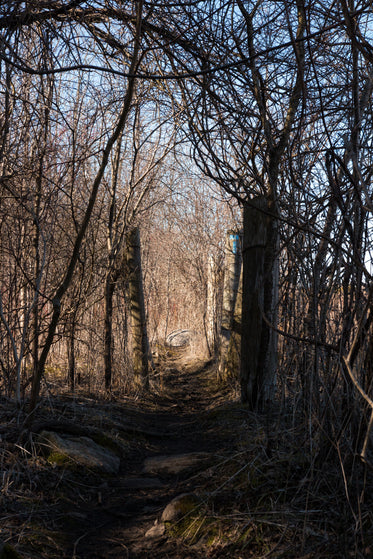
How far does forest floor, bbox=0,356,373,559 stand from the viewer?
2.50 metres

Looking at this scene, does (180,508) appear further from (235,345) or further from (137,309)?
(137,309)

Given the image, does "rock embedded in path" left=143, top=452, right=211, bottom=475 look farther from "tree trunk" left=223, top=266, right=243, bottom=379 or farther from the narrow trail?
"tree trunk" left=223, top=266, right=243, bottom=379

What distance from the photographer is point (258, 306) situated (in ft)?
16.2

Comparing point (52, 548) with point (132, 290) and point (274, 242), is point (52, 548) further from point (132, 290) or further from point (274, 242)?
point (132, 290)

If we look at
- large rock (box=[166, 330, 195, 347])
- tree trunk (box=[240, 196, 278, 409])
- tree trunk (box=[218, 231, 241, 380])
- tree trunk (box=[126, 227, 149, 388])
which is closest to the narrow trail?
tree trunk (box=[240, 196, 278, 409])

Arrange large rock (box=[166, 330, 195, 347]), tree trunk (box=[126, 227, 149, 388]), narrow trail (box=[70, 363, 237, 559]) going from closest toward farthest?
narrow trail (box=[70, 363, 237, 559]), tree trunk (box=[126, 227, 149, 388]), large rock (box=[166, 330, 195, 347])

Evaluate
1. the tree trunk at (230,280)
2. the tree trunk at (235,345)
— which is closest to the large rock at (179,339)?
the tree trunk at (230,280)

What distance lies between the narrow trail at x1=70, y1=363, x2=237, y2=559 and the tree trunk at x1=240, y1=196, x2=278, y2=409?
588mm

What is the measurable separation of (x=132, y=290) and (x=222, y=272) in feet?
11.2

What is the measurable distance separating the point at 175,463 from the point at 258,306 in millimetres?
1548

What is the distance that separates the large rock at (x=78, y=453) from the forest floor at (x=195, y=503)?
0.07 metres

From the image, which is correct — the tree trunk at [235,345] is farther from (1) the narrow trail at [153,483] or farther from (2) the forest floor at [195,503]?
(2) the forest floor at [195,503]

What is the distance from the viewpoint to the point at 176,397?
8.30 metres

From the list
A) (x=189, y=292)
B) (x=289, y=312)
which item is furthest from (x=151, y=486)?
(x=189, y=292)
